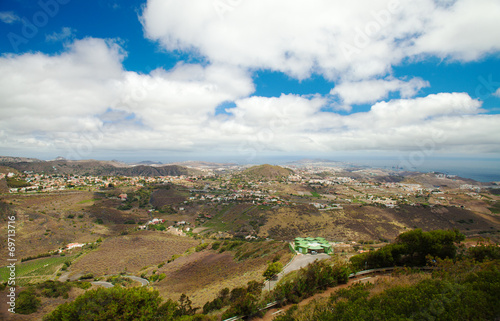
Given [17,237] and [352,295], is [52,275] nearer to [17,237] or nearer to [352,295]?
[17,237]

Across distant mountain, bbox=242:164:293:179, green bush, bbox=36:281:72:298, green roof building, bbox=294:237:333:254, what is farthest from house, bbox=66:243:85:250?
distant mountain, bbox=242:164:293:179

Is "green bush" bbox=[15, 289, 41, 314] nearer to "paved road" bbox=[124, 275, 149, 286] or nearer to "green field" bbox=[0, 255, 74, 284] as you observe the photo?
"paved road" bbox=[124, 275, 149, 286]

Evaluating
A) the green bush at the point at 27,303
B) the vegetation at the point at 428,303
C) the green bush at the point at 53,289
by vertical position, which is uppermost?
the vegetation at the point at 428,303

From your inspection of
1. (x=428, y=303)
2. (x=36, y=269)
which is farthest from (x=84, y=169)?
(x=428, y=303)

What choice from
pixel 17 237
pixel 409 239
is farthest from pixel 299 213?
pixel 17 237

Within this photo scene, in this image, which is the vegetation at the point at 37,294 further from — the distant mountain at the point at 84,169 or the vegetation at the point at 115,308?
the distant mountain at the point at 84,169

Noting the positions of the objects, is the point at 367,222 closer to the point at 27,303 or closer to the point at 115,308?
the point at 115,308

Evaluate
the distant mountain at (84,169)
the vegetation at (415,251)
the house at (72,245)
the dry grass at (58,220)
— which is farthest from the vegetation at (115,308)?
the distant mountain at (84,169)

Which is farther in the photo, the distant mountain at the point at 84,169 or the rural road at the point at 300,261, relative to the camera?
the distant mountain at the point at 84,169
